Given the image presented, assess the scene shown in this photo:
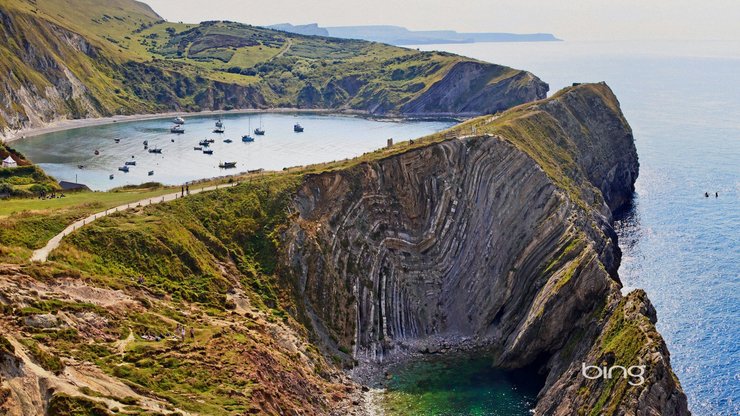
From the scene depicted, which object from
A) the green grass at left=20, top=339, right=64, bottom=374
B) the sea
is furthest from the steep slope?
the sea

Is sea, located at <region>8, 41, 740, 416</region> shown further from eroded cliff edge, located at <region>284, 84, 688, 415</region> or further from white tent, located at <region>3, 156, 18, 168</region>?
white tent, located at <region>3, 156, 18, 168</region>

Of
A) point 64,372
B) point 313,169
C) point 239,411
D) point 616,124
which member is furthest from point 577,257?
point 616,124

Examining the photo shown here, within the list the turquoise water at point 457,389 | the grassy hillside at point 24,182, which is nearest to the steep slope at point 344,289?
the turquoise water at point 457,389

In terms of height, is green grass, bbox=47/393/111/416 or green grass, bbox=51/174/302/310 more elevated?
green grass, bbox=51/174/302/310

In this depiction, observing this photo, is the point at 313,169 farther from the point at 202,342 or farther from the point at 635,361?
the point at 635,361

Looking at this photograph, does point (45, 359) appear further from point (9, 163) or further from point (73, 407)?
point (9, 163)

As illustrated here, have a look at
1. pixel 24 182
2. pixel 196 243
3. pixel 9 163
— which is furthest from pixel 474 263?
pixel 9 163
